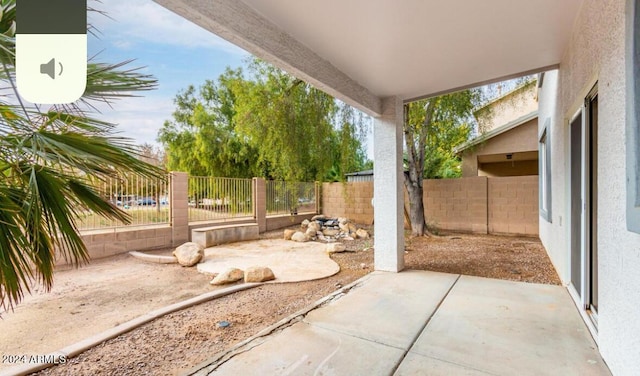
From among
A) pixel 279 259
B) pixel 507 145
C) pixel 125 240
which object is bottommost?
pixel 279 259

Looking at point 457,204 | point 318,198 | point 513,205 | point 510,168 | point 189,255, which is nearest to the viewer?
point 189,255

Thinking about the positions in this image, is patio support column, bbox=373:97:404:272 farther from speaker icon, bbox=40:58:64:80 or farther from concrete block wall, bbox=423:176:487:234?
concrete block wall, bbox=423:176:487:234

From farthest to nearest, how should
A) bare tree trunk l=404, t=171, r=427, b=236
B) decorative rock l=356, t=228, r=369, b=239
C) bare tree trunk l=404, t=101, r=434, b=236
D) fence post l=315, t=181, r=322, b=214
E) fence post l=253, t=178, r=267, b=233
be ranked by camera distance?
fence post l=315, t=181, r=322, b=214
fence post l=253, t=178, r=267, b=233
decorative rock l=356, t=228, r=369, b=239
bare tree trunk l=404, t=171, r=427, b=236
bare tree trunk l=404, t=101, r=434, b=236

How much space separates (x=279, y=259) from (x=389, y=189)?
9.12 ft

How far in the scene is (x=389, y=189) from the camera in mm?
4590

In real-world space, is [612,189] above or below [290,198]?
above

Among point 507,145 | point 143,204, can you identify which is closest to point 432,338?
point 143,204

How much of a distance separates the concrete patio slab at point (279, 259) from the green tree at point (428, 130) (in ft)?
9.59

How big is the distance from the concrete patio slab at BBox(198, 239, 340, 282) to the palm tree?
10.6ft

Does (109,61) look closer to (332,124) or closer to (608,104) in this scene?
(608,104)

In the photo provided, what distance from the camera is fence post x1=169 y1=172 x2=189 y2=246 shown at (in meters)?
7.39

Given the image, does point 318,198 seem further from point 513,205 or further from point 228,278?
point 228,278

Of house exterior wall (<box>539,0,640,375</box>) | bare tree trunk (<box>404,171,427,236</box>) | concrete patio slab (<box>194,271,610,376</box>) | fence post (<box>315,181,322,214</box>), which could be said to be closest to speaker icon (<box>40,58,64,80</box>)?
concrete patio slab (<box>194,271,610,376</box>)

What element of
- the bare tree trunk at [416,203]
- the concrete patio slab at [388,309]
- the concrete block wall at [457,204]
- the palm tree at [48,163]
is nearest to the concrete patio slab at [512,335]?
the concrete patio slab at [388,309]
